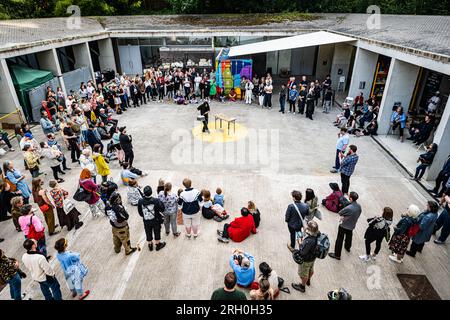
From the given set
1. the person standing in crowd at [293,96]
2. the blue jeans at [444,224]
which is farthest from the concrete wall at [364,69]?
the blue jeans at [444,224]

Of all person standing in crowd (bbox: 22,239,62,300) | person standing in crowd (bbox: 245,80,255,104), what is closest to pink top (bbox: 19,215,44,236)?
person standing in crowd (bbox: 22,239,62,300)

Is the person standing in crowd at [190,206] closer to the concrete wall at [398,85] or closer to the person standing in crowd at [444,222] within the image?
the person standing in crowd at [444,222]

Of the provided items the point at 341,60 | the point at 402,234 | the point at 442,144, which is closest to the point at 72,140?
the point at 402,234

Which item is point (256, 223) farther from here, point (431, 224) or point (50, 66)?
point (50, 66)

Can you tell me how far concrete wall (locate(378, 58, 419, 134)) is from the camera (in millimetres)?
11250

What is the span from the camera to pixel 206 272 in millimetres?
5918

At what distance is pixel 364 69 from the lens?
14.9m

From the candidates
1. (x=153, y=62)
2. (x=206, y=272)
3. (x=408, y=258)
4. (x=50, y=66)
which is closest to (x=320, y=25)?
(x=153, y=62)

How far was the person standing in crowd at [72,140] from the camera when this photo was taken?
390 inches

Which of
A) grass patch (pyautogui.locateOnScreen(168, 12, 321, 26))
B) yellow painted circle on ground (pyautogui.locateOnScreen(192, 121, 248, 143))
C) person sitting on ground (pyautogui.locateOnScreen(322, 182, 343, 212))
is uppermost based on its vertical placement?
grass patch (pyautogui.locateOnScreen(168, 12, 321, 26))

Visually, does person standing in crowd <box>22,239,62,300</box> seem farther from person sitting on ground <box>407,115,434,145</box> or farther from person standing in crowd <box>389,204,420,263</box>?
person sitting on ground <box>407,115,434,145</box>

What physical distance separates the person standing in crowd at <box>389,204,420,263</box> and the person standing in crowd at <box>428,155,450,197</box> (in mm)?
2983

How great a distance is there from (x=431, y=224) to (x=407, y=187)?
3431mm

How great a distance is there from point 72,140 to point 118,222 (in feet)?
18.8
